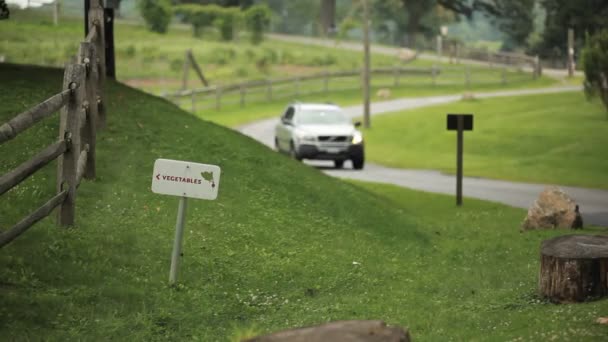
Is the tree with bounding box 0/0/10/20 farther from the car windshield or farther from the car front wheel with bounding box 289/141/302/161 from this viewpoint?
the car windshield

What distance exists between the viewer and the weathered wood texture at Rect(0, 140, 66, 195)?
1064 centimetres

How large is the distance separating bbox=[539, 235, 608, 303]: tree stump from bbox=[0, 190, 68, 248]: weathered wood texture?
4952 mm

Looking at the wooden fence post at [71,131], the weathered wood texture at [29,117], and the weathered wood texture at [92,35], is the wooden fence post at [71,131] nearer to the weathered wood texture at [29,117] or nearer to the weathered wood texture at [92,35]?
the weathered wood texture at [29,117]

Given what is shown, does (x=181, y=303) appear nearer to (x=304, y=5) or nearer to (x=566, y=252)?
(x=566, y=252)

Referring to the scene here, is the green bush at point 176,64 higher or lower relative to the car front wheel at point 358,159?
higher

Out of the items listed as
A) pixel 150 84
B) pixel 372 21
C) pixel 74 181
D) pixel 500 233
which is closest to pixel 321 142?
pixel 500 233

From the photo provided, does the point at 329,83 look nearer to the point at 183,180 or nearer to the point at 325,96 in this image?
the point at 325,96

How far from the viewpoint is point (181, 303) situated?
1188 centimetres

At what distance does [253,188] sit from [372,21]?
9499 centimetres

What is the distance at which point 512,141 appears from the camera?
3941cm

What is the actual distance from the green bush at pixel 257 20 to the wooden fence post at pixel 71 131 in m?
65.0

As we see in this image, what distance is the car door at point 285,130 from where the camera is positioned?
110 ft

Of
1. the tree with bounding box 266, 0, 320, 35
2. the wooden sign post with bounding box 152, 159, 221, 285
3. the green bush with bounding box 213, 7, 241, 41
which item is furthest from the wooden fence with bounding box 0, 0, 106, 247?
the tree with bounding box 266, 0, 320, 35

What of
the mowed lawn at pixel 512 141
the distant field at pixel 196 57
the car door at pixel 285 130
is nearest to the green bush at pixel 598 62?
the mowed lawn at pixel 512 141
